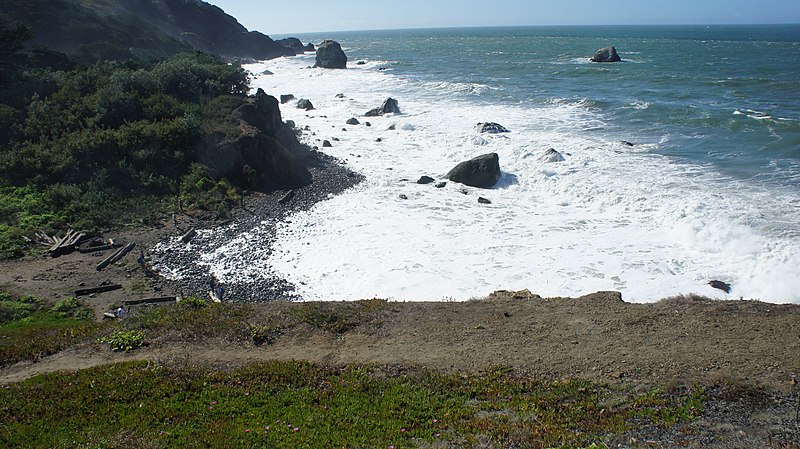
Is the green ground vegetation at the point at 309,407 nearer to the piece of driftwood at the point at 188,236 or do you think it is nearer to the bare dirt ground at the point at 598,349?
the bare dirt ground at the point at 598,349

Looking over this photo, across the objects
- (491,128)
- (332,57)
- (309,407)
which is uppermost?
(332,57)

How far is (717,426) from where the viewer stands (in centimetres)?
909

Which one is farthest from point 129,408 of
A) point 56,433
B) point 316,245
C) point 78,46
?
point 78,46

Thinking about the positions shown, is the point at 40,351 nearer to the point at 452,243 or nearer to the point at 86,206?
the point at 86,206

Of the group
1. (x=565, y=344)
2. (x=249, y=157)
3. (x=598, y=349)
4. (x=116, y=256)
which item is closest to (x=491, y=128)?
(x=249, y=157)

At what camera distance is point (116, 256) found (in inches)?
801

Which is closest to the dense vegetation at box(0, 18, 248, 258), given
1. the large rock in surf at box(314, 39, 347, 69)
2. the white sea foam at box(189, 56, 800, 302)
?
the white sea foam at box(189, 56, 800, 302)

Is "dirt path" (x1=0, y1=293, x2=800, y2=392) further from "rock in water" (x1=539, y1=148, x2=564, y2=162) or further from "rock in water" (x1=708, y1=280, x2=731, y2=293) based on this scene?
"rock in water" (x1=539, y1=148, x2=564, y2=162)

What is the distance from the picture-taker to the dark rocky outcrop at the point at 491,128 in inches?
1585

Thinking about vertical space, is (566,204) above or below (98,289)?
below

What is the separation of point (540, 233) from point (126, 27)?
7394 centimetres

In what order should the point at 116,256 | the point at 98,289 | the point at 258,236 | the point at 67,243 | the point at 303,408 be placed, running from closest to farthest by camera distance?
1. the point at 303,408
2. the point at 98,289
3. the point at 116,256
4. the point at 67,243
5. the point at 258,236

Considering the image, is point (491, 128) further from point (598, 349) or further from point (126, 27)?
point (126, 27)

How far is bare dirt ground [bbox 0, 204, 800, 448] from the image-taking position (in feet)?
31.5
